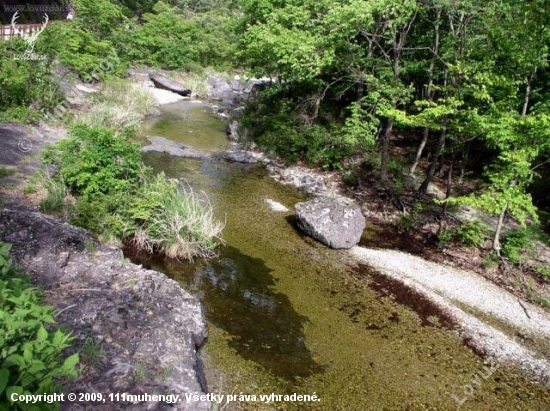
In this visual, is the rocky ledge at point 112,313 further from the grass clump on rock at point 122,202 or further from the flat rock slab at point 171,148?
the flat rock slab at point 171,148

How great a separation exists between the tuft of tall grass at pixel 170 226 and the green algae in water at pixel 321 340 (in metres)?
0.36

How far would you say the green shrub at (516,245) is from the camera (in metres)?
10.6

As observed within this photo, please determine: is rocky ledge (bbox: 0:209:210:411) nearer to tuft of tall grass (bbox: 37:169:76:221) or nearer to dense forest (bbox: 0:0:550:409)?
dense forest (bbox: 0:0:550:409)

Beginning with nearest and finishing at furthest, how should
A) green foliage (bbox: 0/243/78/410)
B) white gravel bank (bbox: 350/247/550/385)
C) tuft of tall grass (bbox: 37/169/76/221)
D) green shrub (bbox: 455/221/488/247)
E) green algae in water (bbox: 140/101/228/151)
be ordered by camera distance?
green foliage (bbox: 0/243/78/410) → white gravel bank (bbox: 350/247/550/385) → tuft of tall grass (bbox: 37/169/76/221) → green shrub (bbox: 455/221/488/247) → green algae in water (bbox: 140/101/228/151)

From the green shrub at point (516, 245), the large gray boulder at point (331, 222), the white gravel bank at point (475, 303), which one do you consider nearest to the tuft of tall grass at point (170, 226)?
the large gray boulder at point (331, 222)

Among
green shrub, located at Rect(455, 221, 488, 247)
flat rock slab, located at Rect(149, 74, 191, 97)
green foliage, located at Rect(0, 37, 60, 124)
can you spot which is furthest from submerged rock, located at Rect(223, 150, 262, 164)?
flat rock slab, located at Rect(149, 74, 191, 97)

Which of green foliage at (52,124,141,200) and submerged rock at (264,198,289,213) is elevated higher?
green foliage at (52,124,141,200)

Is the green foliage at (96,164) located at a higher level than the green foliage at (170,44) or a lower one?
higher

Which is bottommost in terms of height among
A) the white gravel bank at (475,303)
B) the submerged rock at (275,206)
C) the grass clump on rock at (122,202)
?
the submerged rock at (275,206)

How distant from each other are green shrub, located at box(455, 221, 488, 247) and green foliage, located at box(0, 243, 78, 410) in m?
10.9

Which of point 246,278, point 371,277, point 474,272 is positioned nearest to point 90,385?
point 246,278

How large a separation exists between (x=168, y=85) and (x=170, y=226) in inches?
972

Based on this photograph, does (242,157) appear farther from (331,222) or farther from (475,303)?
(475,303)

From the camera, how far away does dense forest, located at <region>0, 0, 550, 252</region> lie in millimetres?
9523
